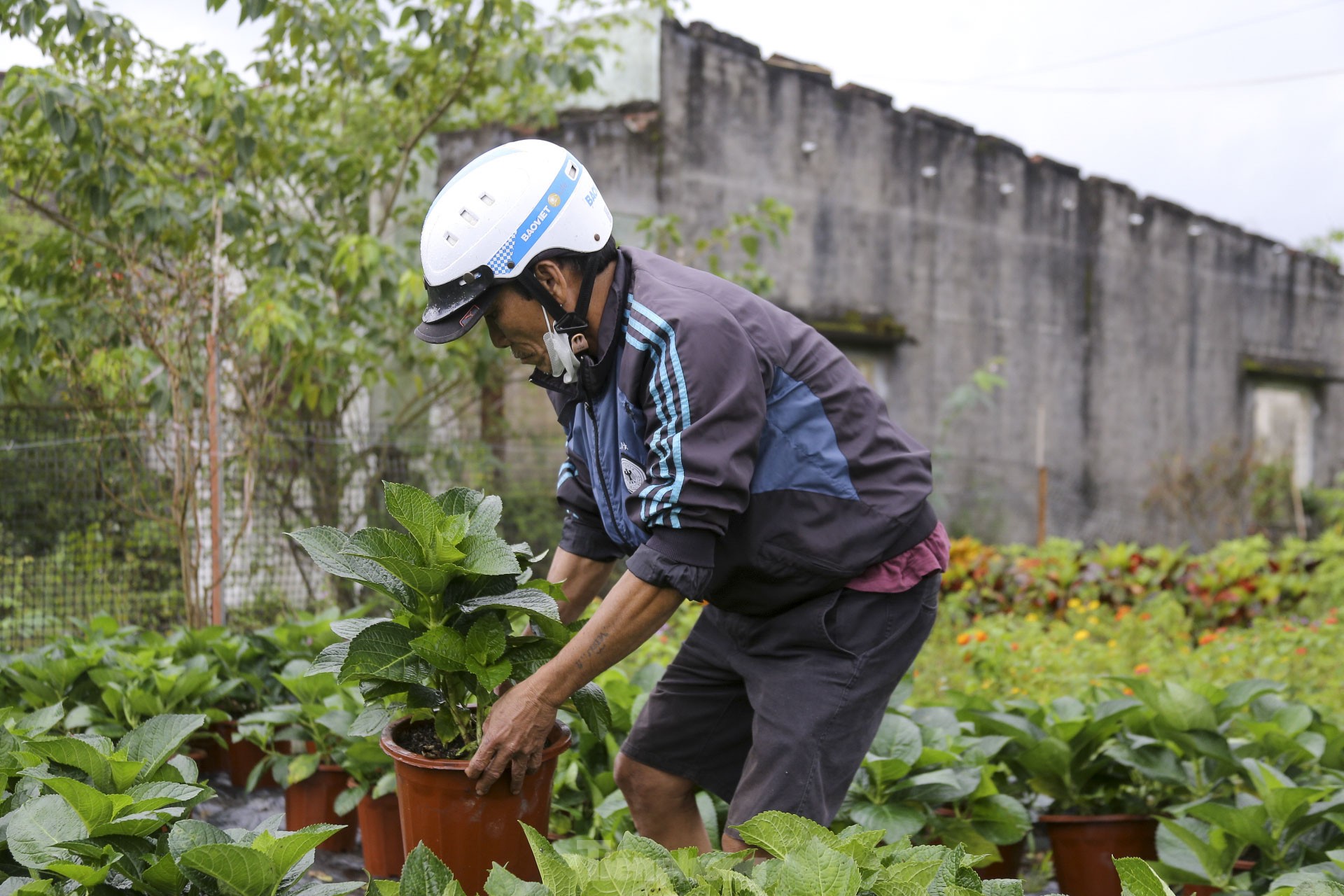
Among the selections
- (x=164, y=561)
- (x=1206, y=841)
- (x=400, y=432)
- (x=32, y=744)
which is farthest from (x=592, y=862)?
(x=400, y=432)

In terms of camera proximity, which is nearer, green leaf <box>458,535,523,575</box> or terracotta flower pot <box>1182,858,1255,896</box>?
green leaf <box>458,535,523,575</box>

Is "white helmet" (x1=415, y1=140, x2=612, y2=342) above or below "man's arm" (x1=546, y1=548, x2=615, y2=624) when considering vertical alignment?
above

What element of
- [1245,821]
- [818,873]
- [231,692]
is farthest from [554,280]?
[231,692]

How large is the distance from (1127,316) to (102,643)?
13.2 metres

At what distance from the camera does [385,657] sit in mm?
2359

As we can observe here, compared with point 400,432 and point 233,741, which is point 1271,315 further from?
point 233,741

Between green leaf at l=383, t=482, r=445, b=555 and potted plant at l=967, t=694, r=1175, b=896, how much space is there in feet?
6.60

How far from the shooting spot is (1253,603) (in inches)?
298

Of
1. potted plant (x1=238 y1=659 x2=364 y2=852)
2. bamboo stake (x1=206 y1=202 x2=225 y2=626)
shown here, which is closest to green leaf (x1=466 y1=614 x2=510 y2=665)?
potted plant (x1=238 y1=659 x2=364 y2=852)

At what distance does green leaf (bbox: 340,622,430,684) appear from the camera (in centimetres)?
231

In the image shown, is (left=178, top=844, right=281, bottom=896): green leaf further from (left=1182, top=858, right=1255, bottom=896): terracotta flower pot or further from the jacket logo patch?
(left=1182, top=858, right=1255, bottom=896): terracotta flower pot

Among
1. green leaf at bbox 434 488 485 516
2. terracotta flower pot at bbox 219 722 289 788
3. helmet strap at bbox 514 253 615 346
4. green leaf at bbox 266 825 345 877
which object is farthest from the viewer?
terracotta flower pot at bbox 219 722 289 788

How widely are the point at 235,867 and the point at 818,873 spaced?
0.94 metres

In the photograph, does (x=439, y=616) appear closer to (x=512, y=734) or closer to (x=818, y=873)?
(x=512, y=734)
